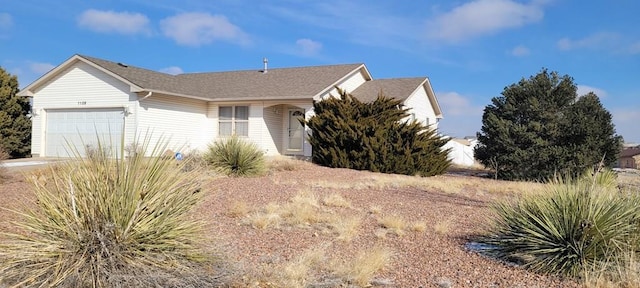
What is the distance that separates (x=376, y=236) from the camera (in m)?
7.28

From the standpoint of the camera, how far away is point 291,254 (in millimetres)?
6059

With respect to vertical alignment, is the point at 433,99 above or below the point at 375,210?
above

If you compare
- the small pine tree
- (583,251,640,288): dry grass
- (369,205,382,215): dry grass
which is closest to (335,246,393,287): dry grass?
(583,251,640,288): dry grass

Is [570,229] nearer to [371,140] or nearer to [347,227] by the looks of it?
[347,227]

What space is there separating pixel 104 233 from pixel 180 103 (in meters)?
18.5

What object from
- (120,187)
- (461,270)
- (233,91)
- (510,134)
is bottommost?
(461,270)

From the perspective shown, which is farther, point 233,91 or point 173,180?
point 233,91

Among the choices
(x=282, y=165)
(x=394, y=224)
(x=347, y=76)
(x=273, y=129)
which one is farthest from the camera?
(x=347, y=76)

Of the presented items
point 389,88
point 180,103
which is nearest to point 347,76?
point 389,88

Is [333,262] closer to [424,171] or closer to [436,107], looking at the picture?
[424,171]

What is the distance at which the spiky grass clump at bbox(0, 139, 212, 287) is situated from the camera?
4145mm

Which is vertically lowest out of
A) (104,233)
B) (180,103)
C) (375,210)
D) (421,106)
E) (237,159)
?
(375,210)

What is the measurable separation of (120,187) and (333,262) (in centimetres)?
255

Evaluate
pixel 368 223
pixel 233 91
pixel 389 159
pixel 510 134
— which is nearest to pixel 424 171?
pixel 389 159
